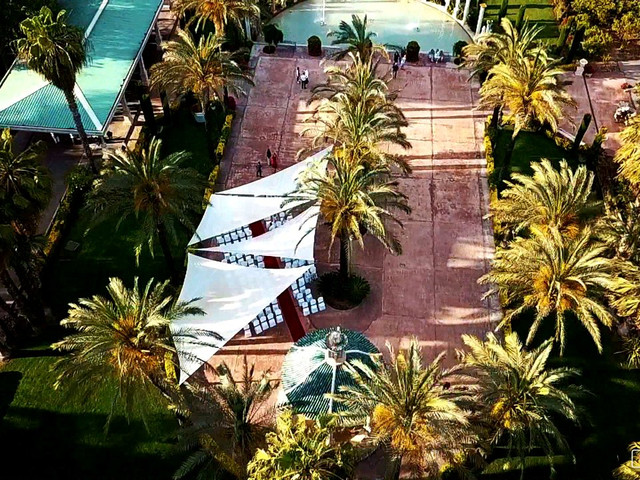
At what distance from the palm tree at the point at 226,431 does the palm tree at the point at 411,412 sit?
2.89m

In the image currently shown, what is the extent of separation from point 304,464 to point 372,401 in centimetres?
328

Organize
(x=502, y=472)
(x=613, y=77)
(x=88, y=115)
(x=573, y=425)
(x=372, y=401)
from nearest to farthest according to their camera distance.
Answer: (x=372, y=401), (x=502, y=472), (x=573, y=425), (x=88, y=115), (x=613, y=77)

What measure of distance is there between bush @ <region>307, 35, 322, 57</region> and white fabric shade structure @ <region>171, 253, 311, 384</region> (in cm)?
1955

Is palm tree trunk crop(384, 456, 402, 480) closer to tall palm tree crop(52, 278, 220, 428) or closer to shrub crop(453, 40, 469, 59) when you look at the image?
tall palm tree crop(52, 278, 220, 428)

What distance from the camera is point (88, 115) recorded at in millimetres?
28672

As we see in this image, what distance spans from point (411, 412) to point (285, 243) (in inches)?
403

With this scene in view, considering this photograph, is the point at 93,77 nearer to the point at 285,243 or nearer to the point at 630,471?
the point at 285,243

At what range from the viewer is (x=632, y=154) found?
24.7 meters

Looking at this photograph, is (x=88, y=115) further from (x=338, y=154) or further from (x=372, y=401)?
(x=372, y=401)

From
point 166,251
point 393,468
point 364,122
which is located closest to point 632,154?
point 364,122

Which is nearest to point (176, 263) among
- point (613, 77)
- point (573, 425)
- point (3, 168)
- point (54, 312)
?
point (54, 312)

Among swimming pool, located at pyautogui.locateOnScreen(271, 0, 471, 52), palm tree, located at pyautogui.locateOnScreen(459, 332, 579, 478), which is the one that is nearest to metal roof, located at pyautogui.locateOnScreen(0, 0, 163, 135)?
swimming pool, located at pyautogui.locateOnScreen(271, 0, 471, 52)

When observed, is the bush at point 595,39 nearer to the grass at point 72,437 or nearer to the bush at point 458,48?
the bush at point 458,48

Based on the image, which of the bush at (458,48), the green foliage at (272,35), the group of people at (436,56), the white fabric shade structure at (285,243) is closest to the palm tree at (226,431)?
the white fabric shade structure at (285,243)
